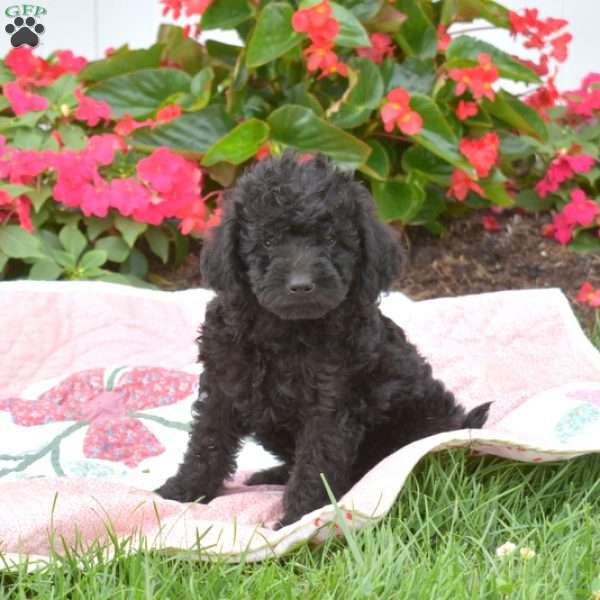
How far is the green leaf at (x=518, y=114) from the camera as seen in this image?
18.0 feet

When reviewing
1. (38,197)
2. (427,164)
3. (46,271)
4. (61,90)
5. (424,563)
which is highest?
(61,90)

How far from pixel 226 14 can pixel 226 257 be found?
2542 millimetres

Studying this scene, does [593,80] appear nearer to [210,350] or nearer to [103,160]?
[103,160]

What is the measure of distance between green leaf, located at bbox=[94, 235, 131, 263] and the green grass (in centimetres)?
256

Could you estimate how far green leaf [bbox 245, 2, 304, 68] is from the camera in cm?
490

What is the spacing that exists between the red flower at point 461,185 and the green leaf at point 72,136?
1.77m

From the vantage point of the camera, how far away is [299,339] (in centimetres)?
303

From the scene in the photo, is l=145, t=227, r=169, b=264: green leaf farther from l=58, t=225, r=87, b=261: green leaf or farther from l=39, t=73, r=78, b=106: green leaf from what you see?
l=39, t=73, r=78, b=106: green leaf

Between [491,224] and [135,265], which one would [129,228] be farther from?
[491,224]

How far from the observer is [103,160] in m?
5.12

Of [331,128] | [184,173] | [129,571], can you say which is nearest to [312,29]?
[331,128]

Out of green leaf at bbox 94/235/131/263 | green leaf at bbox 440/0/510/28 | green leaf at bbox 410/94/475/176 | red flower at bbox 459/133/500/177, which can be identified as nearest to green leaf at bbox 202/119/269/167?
green leaf at bbox 94/235/131/263

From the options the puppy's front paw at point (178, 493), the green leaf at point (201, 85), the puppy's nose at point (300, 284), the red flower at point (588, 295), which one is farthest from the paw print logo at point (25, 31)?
the puppy's nose at point (300, 284)

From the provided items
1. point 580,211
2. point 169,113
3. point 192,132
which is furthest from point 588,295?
point 169,113
